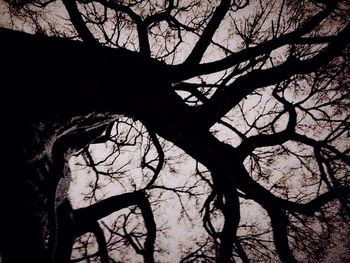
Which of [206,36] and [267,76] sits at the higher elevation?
[206,36]

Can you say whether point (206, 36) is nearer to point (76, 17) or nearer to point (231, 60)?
point (231, 60)

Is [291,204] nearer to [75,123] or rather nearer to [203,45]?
[203,45]

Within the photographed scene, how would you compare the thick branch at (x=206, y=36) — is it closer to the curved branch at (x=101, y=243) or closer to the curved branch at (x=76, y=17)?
the curved branch at (x=76, y=17)

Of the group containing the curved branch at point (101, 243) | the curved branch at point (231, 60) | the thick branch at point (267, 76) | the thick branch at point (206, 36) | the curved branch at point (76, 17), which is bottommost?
the curved branch at point (101, 243)

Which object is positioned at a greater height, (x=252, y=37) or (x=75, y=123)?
(x=252, y=37)

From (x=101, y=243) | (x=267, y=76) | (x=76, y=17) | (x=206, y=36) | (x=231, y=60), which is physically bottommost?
(x=101, y=243)

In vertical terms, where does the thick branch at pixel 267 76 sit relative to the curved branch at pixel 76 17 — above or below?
below

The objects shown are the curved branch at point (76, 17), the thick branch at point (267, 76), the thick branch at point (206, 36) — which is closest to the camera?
the thick branch at point (267, 76)

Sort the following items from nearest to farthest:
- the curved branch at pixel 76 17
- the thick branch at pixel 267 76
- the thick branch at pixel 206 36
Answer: the thick branch at pixel 267 76, the thick branch at pixel 206 36, the curved branch at pixel 76 17

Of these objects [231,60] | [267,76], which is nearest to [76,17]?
[231,60]

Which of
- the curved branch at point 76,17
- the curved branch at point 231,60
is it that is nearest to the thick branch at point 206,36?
the curved branch at point 231,60

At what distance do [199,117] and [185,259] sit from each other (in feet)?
12.2

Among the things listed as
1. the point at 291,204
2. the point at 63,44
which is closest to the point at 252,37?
the point at 291,204

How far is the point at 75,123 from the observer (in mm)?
3061
